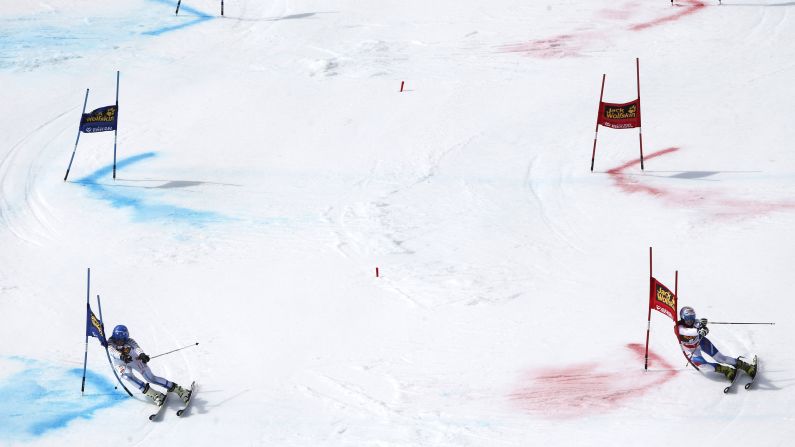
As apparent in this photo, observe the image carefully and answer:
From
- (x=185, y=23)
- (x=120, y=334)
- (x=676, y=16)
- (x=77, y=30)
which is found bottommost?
(x=120, y=334)

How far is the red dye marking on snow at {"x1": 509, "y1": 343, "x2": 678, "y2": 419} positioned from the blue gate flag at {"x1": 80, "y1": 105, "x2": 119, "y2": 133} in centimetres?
1046

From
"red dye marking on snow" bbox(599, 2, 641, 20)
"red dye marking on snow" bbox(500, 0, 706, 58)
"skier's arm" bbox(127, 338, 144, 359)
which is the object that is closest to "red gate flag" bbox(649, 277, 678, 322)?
"skier's arm" bbox(127, 338, 144, 359)

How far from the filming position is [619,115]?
20953 millimetres

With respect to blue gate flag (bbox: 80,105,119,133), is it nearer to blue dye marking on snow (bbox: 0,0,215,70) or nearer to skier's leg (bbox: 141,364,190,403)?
blue dye marking on snow (bbox: 0,0,215,70)

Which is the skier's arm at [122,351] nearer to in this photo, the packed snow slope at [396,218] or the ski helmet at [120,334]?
the ski helmet at [120,334]

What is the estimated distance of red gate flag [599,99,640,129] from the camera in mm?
20797

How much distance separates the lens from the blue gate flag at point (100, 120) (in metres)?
21.7

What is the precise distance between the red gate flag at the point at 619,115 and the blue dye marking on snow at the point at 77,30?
43.7 ft

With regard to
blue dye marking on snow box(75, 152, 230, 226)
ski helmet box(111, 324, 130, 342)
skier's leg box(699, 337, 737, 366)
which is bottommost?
skier's leg box(699, 337, 737, 366)

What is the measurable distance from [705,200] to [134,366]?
10843 millimetres

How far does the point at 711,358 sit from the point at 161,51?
17.9m

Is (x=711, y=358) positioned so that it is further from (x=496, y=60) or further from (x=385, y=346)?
A: (x=496, y=60)

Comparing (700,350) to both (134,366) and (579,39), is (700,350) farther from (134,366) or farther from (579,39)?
(579,39)

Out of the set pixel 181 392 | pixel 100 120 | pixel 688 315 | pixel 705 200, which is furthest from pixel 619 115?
pixel 181 392
